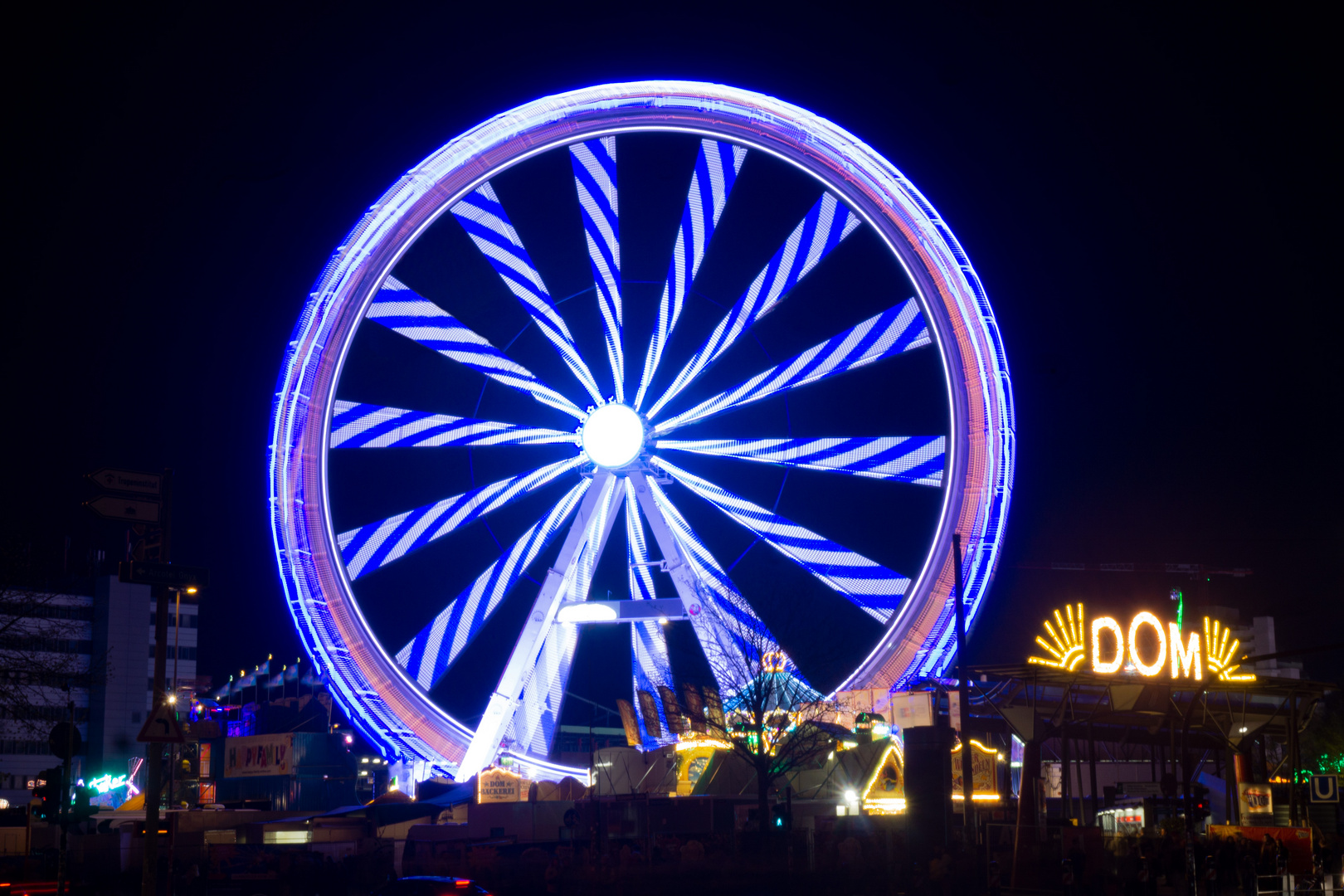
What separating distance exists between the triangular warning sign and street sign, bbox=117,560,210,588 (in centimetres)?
126

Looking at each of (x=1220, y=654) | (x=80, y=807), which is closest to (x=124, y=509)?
(x=80, y=807)

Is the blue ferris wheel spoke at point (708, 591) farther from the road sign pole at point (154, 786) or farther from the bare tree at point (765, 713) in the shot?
the road sign pole at point (154, 786)

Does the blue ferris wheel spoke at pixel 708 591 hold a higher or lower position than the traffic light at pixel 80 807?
higher

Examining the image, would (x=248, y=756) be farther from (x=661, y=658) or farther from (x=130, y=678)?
(x=130, y=678)

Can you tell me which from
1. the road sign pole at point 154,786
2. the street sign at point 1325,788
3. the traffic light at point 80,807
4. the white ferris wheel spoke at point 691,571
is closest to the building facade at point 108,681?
the white ferris wheel spoke at point 691,571

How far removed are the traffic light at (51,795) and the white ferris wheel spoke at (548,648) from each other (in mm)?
14474

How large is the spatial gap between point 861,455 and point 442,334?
942 cm

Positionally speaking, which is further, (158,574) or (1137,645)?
(1137,645)

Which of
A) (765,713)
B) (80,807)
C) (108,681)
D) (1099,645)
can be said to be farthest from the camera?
(108,681)

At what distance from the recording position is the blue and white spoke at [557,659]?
29.1m

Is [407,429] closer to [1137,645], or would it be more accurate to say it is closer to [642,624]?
[642,624]

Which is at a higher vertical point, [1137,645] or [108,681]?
[1137,645]

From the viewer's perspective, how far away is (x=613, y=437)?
28.9 meters

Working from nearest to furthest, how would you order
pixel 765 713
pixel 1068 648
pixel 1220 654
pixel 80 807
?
pixel 80 807 → pixel 1068 648 → pixel 1220 654 → pixel 765 713
